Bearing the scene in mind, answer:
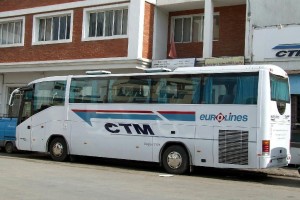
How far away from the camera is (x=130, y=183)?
39.7ft

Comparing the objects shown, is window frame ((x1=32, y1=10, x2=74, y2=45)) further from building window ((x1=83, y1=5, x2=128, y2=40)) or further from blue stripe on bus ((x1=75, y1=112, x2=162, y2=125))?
blue stripe on bus ((x1=75, y1=112, x2=162, y2=125))

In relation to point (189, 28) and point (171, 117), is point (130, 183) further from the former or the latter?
point (189, 28)

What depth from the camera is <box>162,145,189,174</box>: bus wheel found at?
48.0ft

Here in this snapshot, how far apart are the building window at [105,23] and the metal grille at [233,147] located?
385 inches

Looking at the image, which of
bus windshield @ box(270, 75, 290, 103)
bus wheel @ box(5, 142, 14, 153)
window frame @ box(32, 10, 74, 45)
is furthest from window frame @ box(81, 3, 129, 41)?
bus windshield @ box(270, 75, 290, 103)

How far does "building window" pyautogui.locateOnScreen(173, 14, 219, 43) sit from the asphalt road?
27.0ft

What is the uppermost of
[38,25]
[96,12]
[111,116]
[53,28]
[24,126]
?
[96,12]

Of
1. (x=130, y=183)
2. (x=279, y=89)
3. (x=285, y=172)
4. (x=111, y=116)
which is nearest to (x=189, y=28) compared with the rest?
(x=111, y=116)

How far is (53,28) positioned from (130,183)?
1475cm

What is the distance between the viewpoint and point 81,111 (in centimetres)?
1694

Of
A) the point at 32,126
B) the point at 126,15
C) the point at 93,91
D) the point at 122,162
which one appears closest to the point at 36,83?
the point at 32,126

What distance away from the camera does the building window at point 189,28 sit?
74.5ft

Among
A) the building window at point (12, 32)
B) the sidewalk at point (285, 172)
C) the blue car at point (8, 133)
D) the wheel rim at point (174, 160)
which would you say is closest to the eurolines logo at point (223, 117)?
the wheel rim at point (174, 160)

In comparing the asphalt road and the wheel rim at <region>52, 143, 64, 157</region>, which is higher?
the wheel rim at <region>52, 143, 64, 157</region>
